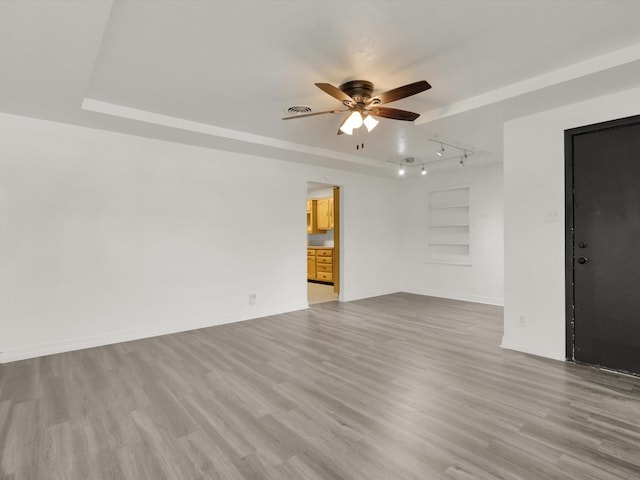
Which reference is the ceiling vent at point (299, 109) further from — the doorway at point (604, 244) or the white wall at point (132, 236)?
the doorway at point (604, 244)

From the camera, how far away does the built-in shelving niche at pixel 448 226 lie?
6734 millimetres

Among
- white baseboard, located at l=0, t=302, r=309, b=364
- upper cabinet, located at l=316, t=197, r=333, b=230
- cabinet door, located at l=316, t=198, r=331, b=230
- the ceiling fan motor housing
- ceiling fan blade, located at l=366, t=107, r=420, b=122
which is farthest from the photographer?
cabinet door, located at l=316, t=198, r=331, b=230

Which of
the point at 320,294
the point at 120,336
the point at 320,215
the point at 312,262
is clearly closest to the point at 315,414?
the point at 120,336

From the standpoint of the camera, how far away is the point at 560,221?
3.37m

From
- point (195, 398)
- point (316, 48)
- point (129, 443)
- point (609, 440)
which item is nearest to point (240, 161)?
point (316, 48)

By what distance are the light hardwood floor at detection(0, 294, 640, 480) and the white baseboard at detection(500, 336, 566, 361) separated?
0.13 m

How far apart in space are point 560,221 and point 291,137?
3.31 metres

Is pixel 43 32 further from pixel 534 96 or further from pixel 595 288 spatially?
pixel 595 288

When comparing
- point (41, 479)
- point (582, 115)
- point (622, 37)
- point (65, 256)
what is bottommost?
point (41, 479)

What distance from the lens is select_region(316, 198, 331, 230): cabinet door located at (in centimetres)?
877

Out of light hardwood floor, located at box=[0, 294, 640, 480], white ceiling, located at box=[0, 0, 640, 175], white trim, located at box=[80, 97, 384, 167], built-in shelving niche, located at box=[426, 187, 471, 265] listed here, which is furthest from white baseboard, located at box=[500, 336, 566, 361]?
white trim, located at box=[80, 97, 384, 167]

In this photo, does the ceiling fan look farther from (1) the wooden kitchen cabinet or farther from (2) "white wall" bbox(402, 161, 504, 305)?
(1) the wooden kitchen cabinet

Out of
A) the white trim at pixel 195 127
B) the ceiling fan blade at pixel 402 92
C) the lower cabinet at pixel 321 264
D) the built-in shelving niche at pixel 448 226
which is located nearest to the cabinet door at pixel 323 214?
the lower cabinet at pixel 321 264

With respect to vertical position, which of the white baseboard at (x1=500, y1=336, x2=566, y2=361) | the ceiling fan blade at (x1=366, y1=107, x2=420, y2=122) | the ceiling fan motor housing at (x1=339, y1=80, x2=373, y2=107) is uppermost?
the ceiling fan motor housing at (x1=339, y1=80, x2=373, y2=107)
